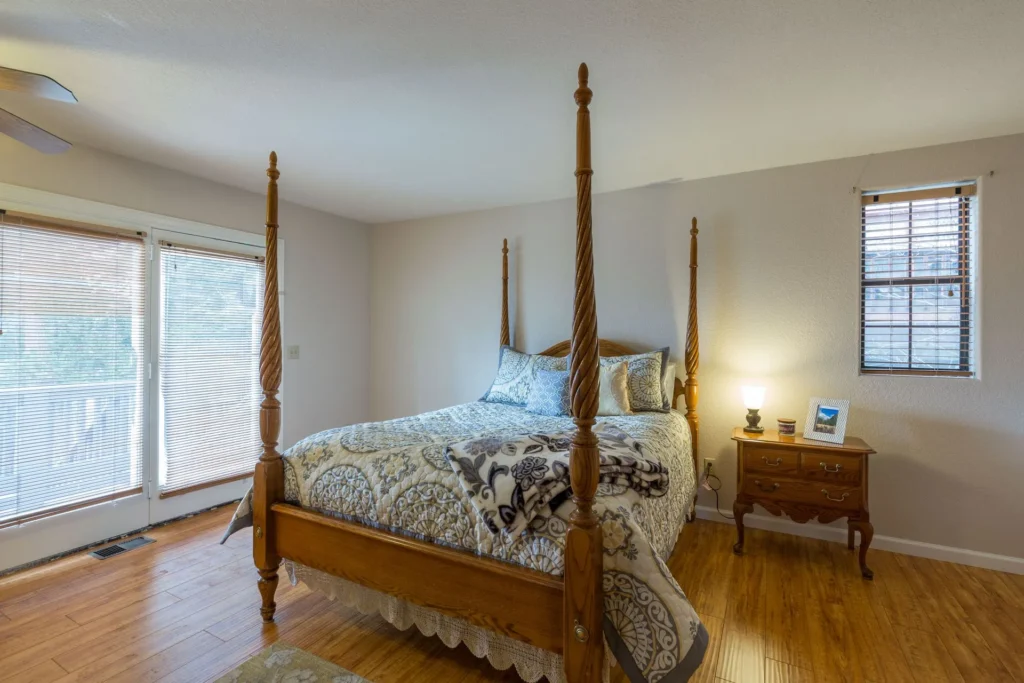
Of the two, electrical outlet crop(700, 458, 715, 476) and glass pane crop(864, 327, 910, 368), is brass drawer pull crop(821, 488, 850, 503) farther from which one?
glass pane crop(864, 327, 910, 368)

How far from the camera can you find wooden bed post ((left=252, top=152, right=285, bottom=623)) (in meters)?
1.96

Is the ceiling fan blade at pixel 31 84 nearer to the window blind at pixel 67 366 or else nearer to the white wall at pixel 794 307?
the window blind at pixel 67 366

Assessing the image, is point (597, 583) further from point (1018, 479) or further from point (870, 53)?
point (1018, 479)

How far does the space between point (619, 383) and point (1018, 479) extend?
2.13 metres

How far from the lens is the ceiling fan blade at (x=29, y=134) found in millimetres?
1622

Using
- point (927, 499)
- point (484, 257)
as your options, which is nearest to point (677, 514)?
point (927, 499)

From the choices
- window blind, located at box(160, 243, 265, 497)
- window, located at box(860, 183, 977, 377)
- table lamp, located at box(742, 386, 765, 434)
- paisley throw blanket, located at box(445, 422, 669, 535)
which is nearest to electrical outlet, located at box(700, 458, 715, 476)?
table lamp, located at box(742, 386, 765, 434)

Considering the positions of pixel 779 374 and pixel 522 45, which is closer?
pixel 522 45

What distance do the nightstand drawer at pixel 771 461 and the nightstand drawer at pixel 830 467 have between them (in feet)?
0.14

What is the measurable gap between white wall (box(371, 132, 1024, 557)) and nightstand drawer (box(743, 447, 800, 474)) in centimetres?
48

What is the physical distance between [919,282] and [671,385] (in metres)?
1.52

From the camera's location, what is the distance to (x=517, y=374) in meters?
3.30

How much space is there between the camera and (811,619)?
6.62 ft

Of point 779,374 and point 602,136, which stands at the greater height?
point 602,136
